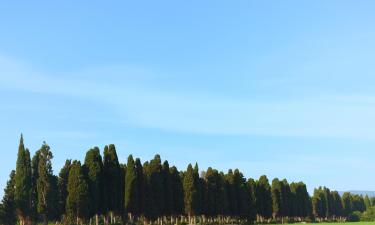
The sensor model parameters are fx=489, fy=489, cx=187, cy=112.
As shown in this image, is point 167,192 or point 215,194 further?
point 215,194

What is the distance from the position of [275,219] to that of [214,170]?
133 feet

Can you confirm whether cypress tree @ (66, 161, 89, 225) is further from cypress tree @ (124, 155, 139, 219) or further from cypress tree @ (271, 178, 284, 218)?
cypress tree @ (271, 178, 284, 218)

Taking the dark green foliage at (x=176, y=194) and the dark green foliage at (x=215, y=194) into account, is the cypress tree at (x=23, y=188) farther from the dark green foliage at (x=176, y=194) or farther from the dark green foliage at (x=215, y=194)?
the dark green foliage at (x=215, y=194)

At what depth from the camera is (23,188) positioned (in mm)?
72312

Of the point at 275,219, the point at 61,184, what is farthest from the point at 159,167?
the point at 275,219

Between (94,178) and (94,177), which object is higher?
(94,177)

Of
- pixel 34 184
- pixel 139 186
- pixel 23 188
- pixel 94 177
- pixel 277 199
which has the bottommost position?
pixel 277 199

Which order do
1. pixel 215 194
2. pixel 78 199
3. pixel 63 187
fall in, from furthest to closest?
pixel 215 194 → pixel 63 187 → pixel 78 199

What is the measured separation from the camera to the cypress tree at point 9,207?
75.4 metres

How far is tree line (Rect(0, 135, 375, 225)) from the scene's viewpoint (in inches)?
2746

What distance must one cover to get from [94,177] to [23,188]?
37.0ft

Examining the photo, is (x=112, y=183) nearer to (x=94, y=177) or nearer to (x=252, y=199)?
(x=94, y=177)

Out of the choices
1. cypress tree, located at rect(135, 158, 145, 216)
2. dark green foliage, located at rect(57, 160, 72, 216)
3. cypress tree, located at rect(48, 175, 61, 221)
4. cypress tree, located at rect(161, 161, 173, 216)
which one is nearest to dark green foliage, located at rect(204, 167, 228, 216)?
cypress tree, located at rect(161, 161, 173, 216)

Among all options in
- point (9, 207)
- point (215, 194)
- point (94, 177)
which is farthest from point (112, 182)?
point (215, 194)
